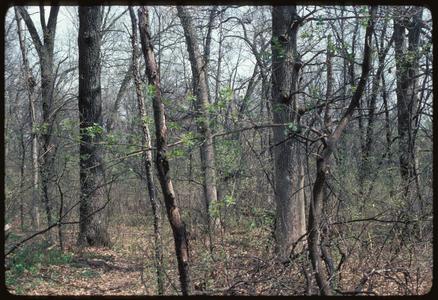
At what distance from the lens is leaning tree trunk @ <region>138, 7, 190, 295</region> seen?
18.5 feet

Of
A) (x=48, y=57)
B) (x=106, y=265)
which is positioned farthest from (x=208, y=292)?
(x=48, y=57)

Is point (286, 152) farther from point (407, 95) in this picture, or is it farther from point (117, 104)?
point (117, 104)

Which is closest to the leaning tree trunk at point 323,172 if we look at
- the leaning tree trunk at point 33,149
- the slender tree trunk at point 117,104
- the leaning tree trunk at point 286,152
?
the leaning tree trunk at point 286,152

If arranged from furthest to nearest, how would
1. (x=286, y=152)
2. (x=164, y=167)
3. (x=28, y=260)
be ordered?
(x=286, y=152), (x=28, y=260), (x=164, y=167)

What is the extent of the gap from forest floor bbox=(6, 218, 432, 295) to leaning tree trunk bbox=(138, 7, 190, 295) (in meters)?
0.47

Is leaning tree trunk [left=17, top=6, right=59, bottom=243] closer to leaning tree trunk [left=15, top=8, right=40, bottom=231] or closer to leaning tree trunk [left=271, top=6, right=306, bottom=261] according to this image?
leaning tree trunk [left=15, top=8, right=40, bottom=231]

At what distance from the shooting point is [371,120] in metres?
11.9

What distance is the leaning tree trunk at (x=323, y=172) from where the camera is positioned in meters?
5.77

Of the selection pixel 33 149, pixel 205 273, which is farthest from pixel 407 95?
pixel 33 149

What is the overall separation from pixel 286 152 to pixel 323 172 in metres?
2.10

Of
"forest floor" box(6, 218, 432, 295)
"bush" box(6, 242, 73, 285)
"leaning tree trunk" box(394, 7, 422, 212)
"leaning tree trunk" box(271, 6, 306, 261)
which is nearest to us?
"forest floor" box(6, 218, 432, 295)

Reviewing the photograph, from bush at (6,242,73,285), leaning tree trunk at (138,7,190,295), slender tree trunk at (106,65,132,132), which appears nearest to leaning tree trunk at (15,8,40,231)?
bush at (6,242,73,285)

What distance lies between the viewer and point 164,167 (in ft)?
18.5

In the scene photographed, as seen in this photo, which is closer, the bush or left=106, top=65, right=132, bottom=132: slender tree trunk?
the bush
